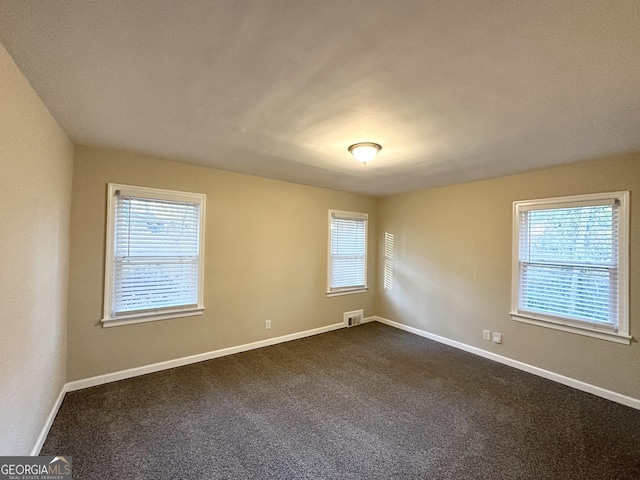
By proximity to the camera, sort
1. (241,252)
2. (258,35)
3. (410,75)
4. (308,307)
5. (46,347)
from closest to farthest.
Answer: (258,35) → (410,75) → (46,347) → (241,252) → (308,307)

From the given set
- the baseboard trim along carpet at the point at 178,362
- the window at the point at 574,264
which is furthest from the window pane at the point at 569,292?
the baseboard trim along carpet at the point at 178,362

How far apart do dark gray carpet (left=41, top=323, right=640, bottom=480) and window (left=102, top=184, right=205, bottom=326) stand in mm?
733

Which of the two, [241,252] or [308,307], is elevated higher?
[241,252]

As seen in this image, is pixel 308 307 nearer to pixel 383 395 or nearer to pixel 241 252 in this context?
pixel 241 252

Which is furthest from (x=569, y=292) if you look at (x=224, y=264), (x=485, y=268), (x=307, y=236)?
(x=224, y=264)

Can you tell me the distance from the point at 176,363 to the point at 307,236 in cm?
242

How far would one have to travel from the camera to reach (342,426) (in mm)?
2301

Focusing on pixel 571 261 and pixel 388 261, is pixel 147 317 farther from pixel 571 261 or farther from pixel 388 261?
pixel 571 261

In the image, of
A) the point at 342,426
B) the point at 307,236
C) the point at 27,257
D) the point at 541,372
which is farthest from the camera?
the point at 307,236

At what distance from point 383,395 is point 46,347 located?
2859 mm

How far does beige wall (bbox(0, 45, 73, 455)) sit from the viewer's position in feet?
4.75

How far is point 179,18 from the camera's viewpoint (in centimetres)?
118

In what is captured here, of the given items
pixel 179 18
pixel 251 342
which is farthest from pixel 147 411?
pixel 179 18

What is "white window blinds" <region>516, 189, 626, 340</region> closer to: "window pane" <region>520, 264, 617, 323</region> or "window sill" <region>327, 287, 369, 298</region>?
"window pane" <region>520, 264, 617, 323</region>
